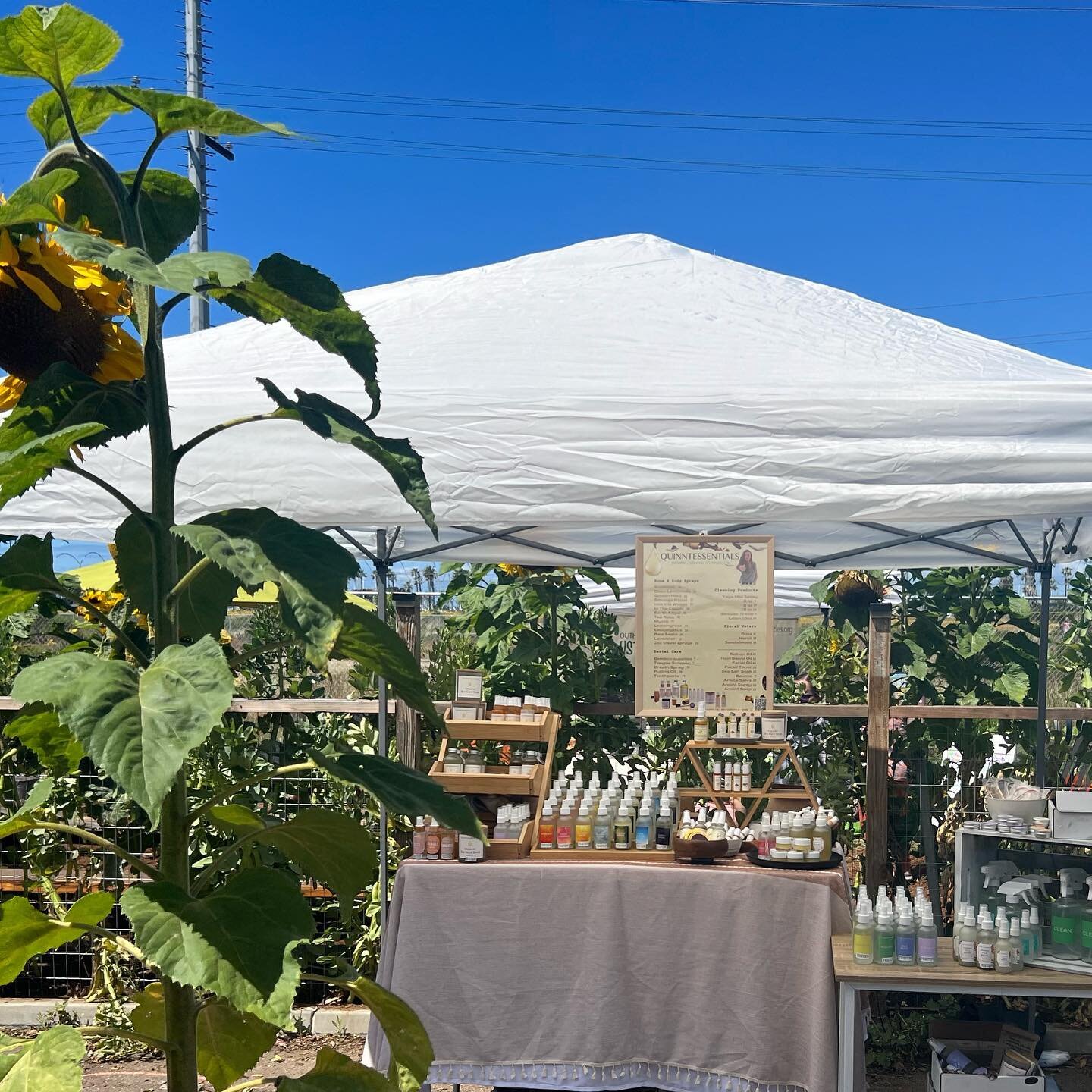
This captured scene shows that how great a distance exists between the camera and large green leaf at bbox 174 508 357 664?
118 centimetres

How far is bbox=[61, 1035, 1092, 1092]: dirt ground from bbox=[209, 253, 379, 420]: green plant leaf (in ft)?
12.2

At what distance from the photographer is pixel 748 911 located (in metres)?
4.03

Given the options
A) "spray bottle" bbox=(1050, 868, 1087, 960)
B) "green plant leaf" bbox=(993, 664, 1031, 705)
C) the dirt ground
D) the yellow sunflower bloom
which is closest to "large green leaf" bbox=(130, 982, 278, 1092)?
the yellow sunflower bloom

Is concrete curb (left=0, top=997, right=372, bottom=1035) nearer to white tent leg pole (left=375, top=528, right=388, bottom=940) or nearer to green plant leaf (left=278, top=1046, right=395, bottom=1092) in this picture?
white tent leg pole (left=375, top=528, right=388, bottom=940)

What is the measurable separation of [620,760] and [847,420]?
8.59 ft

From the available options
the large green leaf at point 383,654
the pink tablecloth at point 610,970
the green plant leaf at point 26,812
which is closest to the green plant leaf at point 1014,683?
the pink tablecloth at point 610,970

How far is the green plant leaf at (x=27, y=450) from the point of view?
3.96 feet

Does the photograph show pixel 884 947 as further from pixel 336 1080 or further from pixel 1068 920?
pixel 336 1080

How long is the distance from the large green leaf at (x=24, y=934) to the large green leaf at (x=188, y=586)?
0.36 metres

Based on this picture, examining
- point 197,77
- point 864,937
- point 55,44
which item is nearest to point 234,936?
point 55,44

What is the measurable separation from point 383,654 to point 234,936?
0.35m

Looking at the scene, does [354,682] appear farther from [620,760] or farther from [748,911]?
[748,911]

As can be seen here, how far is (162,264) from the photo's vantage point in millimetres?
1183

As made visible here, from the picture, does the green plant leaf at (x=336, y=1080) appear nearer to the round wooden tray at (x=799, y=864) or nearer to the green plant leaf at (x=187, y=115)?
the green plant leaf at (x=187, y=115)
